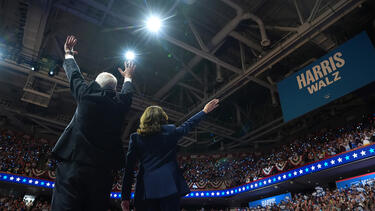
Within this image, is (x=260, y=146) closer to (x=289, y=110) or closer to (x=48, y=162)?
(x=289, y=110)

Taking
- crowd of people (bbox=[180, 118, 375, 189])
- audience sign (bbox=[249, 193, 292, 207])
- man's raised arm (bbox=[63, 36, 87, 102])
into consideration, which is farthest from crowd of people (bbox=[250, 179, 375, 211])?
man's raised arm (bbox=[63, 36, 87, 102])

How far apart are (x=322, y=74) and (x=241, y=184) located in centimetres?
1089

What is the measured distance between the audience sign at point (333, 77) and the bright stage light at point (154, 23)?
636cm

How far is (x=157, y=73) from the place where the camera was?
45.2 feet

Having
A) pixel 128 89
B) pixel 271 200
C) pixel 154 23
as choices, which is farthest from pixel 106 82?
pixel 271 200

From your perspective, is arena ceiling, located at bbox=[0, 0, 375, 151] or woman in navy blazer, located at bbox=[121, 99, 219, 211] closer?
woman in navy blazer, located at bbox=[121, 99, 219, 211]

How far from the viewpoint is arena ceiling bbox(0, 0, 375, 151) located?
9492mm

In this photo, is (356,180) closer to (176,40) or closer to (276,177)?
(276,177)

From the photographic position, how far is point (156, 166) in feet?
7.52

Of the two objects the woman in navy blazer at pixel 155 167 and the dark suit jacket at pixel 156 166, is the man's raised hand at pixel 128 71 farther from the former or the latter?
the dark suit jacket at pixel 156 166

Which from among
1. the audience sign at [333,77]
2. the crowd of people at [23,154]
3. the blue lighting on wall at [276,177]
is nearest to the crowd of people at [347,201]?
the blue lighting on wall at [276,177]

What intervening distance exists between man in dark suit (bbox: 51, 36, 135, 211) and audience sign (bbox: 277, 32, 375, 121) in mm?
9178

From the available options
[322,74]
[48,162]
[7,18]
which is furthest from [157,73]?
[48,162]

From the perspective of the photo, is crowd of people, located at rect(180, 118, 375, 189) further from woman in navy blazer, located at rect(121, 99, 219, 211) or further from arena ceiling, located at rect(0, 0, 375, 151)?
woman in navy blazer, located at rect(121, 99, 219, 211)
